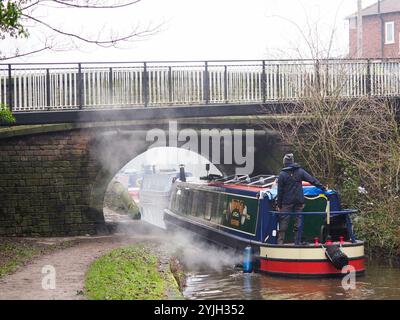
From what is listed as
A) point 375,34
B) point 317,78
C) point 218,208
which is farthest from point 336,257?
point 375,34

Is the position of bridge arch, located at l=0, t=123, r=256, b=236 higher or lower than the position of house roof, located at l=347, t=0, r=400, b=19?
lower

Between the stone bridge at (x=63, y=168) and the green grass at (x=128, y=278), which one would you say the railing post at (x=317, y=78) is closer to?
the stone bridge at (x=63, y=168)

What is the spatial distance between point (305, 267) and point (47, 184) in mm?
7854

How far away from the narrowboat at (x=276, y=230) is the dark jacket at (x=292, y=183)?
0.96 ft

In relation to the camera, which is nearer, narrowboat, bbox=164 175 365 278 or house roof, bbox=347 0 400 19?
narrowboat, bbox=164 175 365 278

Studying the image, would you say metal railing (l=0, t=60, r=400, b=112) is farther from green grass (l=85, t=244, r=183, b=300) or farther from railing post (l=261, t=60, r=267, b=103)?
green grass (l=85, t=244, r=183, b=300)

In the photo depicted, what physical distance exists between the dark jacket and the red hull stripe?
1.06 meters

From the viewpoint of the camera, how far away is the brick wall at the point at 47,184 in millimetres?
18062

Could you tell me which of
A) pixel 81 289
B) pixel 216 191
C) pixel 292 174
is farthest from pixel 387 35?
pixel 81 289

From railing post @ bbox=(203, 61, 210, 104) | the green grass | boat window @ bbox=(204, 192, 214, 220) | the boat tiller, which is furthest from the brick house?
the green grass

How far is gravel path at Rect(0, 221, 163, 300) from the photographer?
30.7ft

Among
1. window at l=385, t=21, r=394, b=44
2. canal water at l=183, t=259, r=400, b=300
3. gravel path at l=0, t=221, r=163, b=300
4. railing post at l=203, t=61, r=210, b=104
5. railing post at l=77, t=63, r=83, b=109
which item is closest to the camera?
gravel path at l=0, t=221, r=163, b=300

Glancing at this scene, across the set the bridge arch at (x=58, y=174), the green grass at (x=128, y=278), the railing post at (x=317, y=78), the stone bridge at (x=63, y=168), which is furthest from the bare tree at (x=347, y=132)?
the green grass at (x=128, y=278)
